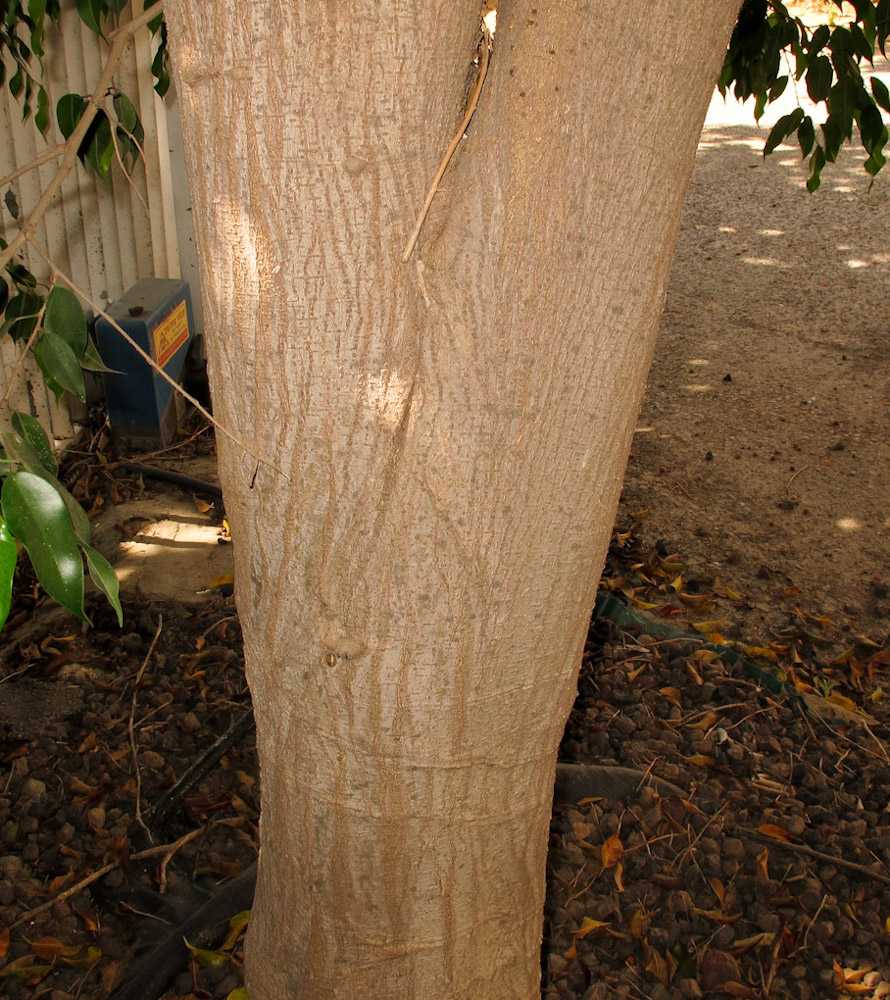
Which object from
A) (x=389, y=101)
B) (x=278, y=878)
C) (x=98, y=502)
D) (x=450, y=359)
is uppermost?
(x=389, y=101)

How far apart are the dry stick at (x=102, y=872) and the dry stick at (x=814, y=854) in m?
1.28

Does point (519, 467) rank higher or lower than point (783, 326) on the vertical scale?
higher

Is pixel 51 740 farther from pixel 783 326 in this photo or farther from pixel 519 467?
pixel 783 326

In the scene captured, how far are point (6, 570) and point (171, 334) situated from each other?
355 centimetres

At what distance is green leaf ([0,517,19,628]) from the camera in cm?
81

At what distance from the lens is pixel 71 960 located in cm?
194

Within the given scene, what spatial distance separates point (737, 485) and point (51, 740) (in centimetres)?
293

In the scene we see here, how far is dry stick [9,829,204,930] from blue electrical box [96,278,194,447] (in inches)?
88.5

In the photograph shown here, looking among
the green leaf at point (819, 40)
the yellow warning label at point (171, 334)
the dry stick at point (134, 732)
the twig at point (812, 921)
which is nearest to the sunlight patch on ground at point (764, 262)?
the yellow warning label at point (171, 334)

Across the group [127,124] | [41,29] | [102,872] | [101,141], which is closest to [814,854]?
[102,872]

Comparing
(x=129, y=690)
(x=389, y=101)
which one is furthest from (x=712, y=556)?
(x=389, y=101)

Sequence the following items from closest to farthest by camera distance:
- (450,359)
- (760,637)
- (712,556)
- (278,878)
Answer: (450,359) < (278,878) < (760,637) < (712,556)

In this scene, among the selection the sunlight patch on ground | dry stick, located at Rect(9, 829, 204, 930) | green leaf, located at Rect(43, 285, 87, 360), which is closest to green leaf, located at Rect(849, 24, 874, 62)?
green leaf, located at Rect(43, 285, 87, 360)

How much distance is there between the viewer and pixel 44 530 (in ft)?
3.00
